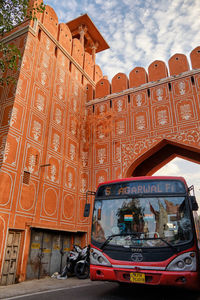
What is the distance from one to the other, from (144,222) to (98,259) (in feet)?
3.87

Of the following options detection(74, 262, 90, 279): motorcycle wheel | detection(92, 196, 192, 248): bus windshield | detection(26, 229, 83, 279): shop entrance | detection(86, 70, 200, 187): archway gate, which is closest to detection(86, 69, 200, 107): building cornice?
detection(86, 70, 200, 187): archway gate

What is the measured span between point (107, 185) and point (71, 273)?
18.8 feet

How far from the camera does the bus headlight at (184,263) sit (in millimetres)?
4191

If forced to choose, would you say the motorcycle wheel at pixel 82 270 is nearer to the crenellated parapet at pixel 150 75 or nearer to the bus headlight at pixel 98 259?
the bus headlight at pixel 98 259

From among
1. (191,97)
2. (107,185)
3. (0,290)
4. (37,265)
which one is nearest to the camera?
(107,185)

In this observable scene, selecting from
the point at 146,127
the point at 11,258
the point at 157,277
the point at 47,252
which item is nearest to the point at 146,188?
the point at 157,277

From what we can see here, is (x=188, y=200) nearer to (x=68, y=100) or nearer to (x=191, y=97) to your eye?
(x=191, y=97)

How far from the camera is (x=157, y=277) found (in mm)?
4234

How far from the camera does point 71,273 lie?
9.58 metres

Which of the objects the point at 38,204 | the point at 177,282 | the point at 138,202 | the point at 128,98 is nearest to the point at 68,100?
the point at 128,98

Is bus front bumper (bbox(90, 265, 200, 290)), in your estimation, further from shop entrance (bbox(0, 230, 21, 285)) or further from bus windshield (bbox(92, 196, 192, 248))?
shop entrance (bbox(0, 230, 21, 285))

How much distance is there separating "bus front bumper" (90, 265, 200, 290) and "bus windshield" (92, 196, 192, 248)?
452 millimetres

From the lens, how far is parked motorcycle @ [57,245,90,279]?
9.03 meters

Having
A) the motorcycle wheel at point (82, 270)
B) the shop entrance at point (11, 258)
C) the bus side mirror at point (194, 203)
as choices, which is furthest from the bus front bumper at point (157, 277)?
the motorcycle wheel at point (82, 270)
